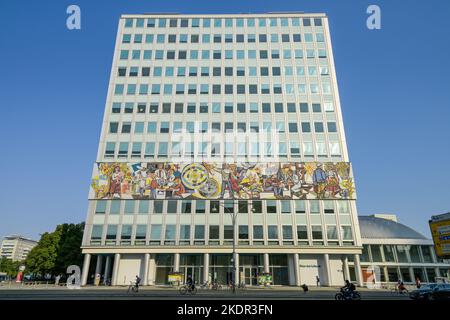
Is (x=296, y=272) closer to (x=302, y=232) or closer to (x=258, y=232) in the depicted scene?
(x=302, y=232)

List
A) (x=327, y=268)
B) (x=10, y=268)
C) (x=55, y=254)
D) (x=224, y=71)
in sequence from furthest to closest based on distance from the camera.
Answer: (x=10, y=268) → (x=55, y=254) → (x=224, y=71) → (x=327, y=268)

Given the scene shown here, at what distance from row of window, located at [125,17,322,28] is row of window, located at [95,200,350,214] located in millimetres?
34855

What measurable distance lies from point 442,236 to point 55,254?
58556mm

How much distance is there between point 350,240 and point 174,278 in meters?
25.4

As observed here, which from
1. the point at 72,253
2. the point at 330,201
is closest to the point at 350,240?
the point at 330,201

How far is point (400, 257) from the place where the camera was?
55719mm

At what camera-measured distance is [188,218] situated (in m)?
41.0

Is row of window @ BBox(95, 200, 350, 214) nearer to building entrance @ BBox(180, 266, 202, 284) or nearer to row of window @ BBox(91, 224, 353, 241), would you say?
row of window @ BBox(91, 224, 353, 241)

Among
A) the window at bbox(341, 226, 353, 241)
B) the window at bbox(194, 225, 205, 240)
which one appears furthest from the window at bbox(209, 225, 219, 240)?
the window at bbox(341, 226, 353, 241)

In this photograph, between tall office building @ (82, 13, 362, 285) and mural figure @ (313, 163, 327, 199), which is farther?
mural figure @ (313, 163, 327, 199)

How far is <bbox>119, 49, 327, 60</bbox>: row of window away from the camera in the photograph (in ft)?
168

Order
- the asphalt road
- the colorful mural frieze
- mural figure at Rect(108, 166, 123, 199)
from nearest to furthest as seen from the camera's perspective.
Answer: the asphalt road < mural figure at Rect(108, 166, 123, 199) < the colorful mural frieze

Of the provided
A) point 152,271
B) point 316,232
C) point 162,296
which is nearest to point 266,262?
point 316,232

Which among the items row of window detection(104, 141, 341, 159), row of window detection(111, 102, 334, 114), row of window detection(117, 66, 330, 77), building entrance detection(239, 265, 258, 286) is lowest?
building entrance detection(239, 265, 258, 286)
